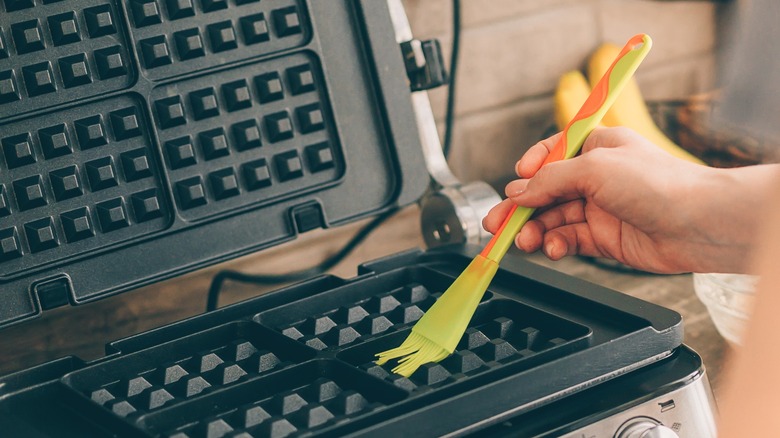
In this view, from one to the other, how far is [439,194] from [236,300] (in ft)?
1.11

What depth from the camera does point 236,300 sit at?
123cm

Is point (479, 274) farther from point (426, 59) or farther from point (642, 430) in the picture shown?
point (426, 59)

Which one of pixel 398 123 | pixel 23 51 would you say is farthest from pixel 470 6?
pixel 23 51

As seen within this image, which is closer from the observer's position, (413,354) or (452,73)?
(413,354)

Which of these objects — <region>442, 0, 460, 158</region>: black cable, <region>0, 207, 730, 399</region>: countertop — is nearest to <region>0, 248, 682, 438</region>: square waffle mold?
<region>0, 207, 730, 399</region>: countertop

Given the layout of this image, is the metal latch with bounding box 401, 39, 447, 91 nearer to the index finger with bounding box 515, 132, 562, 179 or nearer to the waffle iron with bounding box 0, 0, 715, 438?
the waffle iron with bounding box 0, 0, 715, 438

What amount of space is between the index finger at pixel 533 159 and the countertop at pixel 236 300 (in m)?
0.29

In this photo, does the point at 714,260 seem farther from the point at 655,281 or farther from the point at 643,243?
the point at 655,281

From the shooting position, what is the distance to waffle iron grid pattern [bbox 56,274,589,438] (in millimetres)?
700

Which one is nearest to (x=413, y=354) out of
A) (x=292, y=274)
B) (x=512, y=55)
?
(x=292, y=274)

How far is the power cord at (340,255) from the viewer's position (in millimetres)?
1185

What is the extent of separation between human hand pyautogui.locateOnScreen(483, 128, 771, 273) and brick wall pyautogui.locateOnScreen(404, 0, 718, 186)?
1.47 ft

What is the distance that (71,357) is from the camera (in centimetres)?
81

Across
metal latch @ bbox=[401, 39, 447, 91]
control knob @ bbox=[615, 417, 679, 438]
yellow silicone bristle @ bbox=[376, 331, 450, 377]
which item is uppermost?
metal latch @ bbox=[401, 39, 447, 91]
